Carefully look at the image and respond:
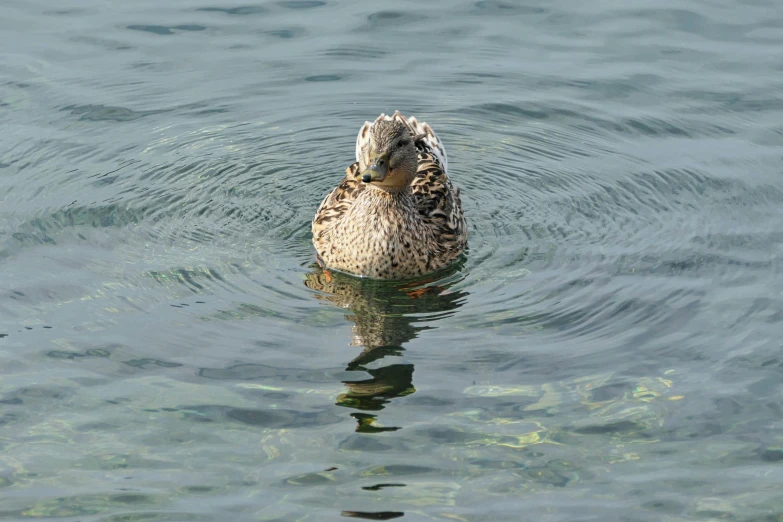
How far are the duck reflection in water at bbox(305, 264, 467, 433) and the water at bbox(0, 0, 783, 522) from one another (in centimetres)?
3

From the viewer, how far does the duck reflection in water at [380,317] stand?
29.6 ft

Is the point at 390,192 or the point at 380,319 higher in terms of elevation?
the point at 390,192

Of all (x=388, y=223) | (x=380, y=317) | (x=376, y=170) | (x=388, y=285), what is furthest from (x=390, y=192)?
(x=380, y=317)

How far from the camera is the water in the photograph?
805 cm

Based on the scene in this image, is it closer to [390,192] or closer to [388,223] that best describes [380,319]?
[388,223]

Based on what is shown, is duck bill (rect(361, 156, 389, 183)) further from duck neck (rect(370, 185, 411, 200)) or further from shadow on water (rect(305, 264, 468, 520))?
shadow on water (rect(305, 264, 468, 520))

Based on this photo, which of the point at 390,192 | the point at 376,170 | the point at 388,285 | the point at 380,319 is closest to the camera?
the point at 380,319

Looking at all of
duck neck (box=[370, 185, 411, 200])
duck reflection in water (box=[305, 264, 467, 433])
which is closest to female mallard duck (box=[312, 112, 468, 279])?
duck neck (box=[370, 185, 411, 200])

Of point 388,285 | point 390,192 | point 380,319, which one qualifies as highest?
point 390,192

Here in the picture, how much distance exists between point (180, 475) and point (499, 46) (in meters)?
9.40

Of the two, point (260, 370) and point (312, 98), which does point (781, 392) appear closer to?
point (260, 370)

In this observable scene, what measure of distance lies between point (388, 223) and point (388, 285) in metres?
0.59

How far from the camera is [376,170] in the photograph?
10.6 meters

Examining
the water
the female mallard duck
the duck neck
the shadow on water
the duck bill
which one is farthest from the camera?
the duck neck
